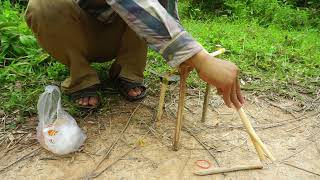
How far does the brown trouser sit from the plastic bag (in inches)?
11.6

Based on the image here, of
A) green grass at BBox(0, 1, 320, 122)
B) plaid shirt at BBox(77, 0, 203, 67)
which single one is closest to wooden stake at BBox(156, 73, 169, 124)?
plaid shirt at BBox(77, 0, 203, 67)

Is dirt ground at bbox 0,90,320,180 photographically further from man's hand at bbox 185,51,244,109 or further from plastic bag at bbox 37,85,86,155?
man's hand at bbox 185,51,244,109

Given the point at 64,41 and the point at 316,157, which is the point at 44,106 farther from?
the point at 316,157

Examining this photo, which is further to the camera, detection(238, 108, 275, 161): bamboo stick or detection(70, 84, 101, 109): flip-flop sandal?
detection(70, 84, 101, 109): flip-flop sandal

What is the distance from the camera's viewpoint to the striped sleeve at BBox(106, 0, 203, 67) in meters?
1.82

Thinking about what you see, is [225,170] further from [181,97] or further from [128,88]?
[128,88]

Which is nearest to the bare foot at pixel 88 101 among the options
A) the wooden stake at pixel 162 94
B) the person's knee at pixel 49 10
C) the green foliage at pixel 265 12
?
the wooden stake at pixel 162 94

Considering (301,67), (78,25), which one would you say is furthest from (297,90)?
(78,25)

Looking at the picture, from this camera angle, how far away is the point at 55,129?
7.18 feet

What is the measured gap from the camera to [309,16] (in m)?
5.09

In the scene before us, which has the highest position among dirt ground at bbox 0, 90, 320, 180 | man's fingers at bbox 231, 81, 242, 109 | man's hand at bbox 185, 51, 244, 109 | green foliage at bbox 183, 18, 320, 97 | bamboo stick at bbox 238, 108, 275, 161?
man's hand at bbox 185, 51, 244, 109

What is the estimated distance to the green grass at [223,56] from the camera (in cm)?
283

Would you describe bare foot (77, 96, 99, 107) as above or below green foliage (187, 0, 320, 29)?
above

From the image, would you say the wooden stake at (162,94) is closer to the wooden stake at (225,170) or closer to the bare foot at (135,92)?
the bare foot at (135,92)
